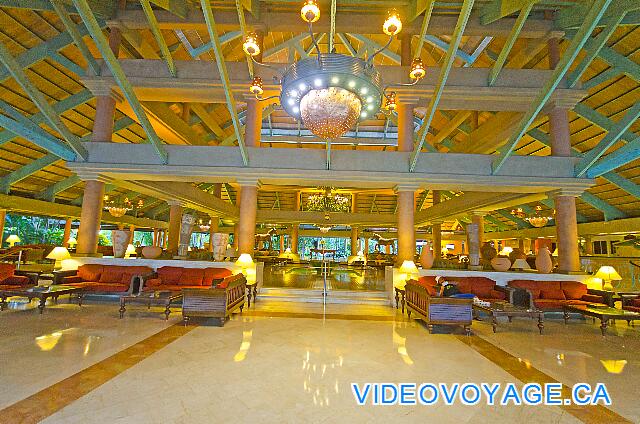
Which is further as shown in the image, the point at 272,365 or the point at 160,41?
the point at 160,41

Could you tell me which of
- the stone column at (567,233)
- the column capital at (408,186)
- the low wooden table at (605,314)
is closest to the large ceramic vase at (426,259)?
the column capital at (408,186)

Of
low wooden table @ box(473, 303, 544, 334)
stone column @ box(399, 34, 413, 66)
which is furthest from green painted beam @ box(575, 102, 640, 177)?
stone column @ box(399, 34, 413, 66)

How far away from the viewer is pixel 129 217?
758 inches

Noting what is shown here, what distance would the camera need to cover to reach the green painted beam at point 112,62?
238 inches

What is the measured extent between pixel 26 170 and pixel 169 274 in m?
8.44

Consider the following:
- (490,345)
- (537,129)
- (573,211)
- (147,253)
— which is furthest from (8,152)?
(537,129)

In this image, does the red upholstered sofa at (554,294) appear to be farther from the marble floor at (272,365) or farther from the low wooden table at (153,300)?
the low wooden table at (153,300)

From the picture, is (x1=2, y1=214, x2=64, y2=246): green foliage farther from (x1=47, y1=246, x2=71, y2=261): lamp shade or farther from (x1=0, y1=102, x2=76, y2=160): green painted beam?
(x1=47, y1=246, x2=71, y2=261): lamp shade

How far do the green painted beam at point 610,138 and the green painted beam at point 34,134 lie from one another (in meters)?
13.4

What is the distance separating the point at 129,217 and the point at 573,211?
2134 cm

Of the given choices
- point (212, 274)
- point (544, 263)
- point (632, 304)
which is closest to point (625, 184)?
point (544, 263)

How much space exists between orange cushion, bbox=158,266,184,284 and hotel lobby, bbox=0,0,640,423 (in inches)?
2.2

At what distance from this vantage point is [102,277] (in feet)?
25.6

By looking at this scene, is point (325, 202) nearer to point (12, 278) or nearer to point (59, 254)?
point (59, 254)
